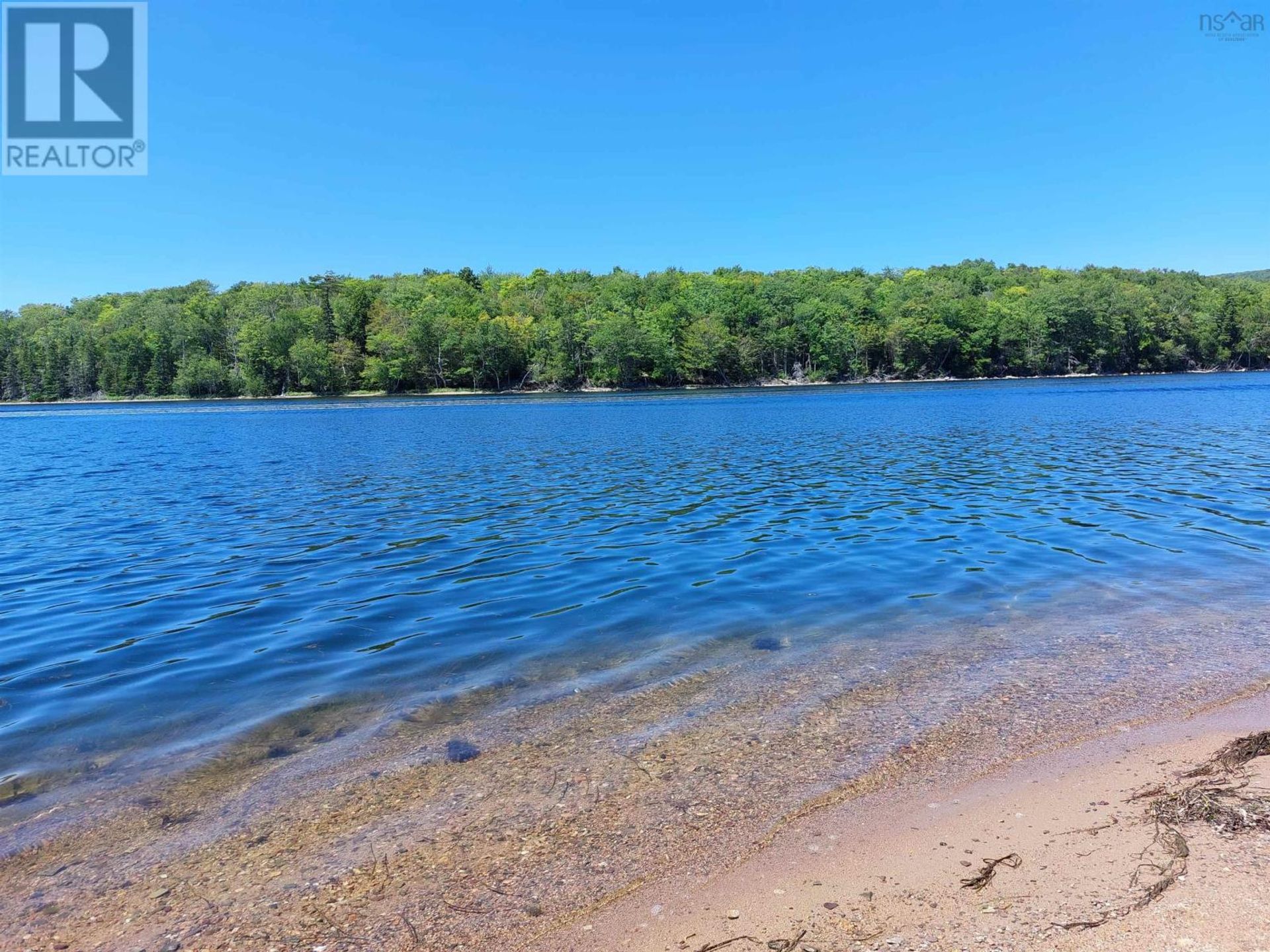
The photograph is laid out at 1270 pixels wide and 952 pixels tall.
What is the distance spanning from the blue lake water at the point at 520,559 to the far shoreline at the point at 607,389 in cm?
9442

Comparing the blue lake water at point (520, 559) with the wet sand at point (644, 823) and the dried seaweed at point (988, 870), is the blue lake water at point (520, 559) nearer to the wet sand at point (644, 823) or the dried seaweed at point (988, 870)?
the wet sand at point (644, 823)

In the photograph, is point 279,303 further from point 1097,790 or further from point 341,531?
point 1097,790

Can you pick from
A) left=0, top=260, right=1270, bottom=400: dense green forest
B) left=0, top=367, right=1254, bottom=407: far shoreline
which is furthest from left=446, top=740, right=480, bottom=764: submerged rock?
left=0, top=260, right=1270, bottom=400: dense green forest

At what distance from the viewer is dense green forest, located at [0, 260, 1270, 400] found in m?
133

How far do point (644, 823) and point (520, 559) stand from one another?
8852 millimetres

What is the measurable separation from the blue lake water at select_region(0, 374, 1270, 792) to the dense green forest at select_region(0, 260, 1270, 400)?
10155cm

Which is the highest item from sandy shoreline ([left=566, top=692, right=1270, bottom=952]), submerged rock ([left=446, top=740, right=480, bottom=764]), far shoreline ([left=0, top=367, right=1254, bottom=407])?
far shoreline ([left=0, top=367, right=1254, bottom=407])

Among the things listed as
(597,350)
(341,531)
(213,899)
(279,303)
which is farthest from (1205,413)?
(279,303)

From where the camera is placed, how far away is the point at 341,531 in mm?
16609

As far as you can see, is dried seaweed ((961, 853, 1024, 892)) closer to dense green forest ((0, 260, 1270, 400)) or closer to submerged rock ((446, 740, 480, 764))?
submerged rock ((446, 740, 480, 764))

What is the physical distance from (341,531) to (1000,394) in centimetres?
7783

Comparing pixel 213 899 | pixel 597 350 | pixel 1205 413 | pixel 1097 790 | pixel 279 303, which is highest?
pixel 279 303

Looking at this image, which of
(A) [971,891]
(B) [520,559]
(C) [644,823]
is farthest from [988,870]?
(B) [520,559]

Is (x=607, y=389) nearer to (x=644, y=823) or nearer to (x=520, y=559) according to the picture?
(x=520, y=559)
